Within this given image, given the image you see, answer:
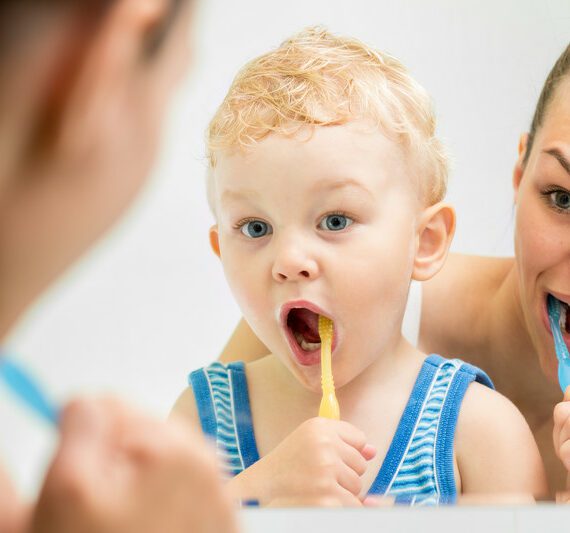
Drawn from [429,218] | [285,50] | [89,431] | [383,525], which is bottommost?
[383,525]

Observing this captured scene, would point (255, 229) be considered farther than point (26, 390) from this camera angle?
Yes

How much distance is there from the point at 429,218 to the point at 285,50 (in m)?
0.18

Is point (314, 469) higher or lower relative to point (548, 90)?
lower

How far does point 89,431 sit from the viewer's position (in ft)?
0.98

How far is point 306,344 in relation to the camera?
765 mm

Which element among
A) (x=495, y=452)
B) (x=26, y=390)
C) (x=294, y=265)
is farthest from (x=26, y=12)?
(x=495, y=452)

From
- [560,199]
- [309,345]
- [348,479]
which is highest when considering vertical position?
[560,199]

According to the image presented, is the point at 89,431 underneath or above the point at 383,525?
above

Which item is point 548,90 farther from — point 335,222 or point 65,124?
point 65,124

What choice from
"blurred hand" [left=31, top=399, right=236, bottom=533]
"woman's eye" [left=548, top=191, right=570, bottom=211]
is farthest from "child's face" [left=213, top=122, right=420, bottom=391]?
"blurred hand" [left=31, top=399, right=236, bottom=533]

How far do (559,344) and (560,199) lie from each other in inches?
4.7

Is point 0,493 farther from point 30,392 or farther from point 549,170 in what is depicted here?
point 549,170

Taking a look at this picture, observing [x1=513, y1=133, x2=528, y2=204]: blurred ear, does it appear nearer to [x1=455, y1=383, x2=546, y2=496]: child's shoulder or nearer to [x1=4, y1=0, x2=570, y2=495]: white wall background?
[x1=4, y1=0, x2=570, y2=495]: white wall background

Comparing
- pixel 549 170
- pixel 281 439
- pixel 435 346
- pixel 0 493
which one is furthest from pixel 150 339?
pixel 0 493
